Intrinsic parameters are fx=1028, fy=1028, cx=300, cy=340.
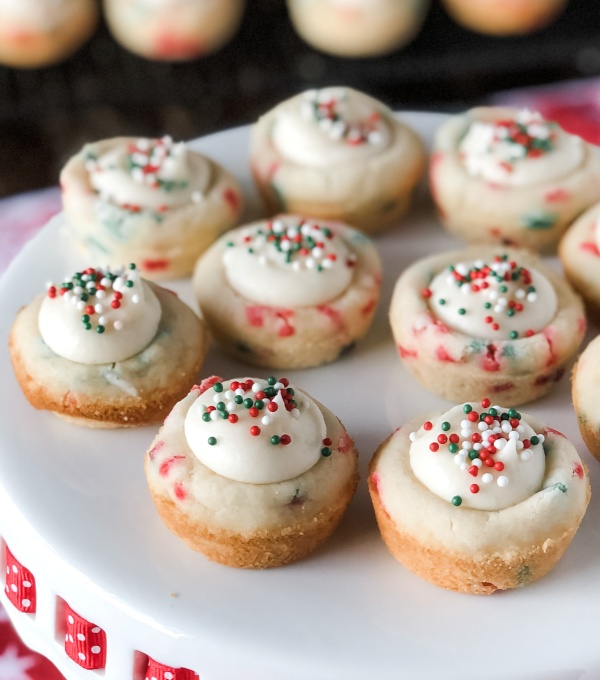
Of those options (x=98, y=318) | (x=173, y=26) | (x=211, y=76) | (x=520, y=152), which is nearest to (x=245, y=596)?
(x=98, y=318)

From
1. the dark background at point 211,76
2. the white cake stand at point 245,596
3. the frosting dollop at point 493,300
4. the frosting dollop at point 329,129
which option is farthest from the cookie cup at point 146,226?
the dark background at point 211,76

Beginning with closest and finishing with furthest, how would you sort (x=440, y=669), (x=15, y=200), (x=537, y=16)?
(x=440, y=669)
(x=15, y=200)
(x=537, y=16)

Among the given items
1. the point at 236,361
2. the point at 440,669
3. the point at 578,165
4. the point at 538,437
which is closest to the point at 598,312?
the point at 578,165

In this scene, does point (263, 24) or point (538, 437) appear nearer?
point (538, 437)

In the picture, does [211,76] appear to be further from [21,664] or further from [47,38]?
[21,664]

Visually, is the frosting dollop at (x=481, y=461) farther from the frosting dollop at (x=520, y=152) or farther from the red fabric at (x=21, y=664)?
the red fabric at (x=21, y=664)

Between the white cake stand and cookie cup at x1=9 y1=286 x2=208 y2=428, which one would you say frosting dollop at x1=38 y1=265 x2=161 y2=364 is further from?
the white cake stand

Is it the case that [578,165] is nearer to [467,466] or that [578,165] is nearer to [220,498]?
[467,466]
